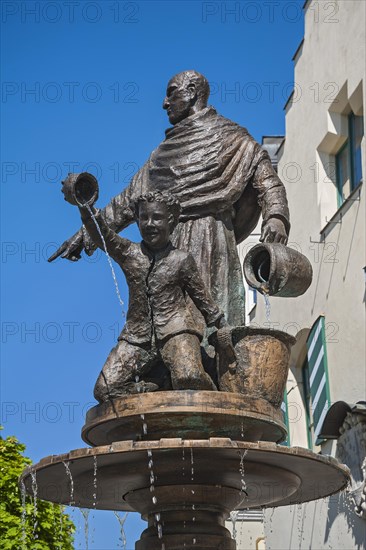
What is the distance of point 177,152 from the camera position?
851cm

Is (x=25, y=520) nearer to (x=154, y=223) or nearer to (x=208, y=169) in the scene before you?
(x=208, y=169)

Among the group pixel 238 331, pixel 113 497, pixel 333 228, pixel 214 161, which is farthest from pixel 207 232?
pixel 333 228

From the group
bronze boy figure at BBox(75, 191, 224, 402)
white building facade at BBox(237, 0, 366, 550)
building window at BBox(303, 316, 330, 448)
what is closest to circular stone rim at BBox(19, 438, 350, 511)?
bronze boy figure at BBox(75, 191, 224, 402)

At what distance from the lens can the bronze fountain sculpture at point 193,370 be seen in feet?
22.5

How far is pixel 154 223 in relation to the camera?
751cm

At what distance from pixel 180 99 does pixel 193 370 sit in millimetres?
2606

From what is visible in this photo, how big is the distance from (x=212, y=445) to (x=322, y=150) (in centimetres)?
1484

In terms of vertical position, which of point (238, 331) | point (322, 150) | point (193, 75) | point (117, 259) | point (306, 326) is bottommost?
point (238, 331)

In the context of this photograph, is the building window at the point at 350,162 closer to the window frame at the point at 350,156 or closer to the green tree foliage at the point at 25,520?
the window frame at the point at 350,156

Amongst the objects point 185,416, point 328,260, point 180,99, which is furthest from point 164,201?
point 328,260

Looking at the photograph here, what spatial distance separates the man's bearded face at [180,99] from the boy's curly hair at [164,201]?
1.22m

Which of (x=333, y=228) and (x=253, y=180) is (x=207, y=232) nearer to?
(x=253, y=180)

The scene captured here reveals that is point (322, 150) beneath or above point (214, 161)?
above

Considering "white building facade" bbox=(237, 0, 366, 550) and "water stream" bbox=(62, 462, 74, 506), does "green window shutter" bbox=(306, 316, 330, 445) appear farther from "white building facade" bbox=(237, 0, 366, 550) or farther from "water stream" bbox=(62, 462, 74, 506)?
"water stream" bbox=(62, 462, 74, 506)
